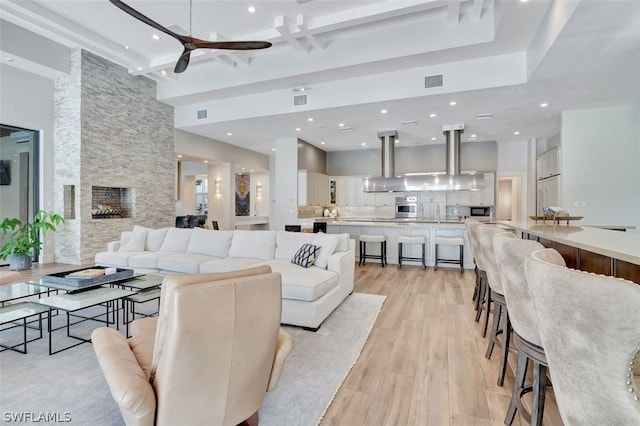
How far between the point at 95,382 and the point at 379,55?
5.33 m

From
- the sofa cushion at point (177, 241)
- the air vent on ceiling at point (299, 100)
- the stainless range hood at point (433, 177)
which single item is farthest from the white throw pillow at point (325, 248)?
the stainless range hood at point (433, 177)

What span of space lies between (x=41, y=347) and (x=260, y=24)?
4959 mm

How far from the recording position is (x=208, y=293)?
1203mm

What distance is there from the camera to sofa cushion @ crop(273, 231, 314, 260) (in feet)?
13.9

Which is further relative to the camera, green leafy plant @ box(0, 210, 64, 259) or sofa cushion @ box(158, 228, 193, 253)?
green leafy plant @ box(0, 210, 64, 259)

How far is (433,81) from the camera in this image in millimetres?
5445

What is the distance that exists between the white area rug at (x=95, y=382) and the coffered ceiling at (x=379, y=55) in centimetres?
387

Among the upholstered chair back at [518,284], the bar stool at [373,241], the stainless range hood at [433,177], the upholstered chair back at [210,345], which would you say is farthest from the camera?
the stainless range hood at [433,177]

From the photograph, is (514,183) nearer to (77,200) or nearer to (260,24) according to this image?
(260,24)

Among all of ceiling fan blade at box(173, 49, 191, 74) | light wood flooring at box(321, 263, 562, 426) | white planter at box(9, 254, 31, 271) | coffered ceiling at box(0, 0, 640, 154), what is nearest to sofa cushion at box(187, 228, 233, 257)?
ceiling fan blade at box(173, 49, 191, 74)

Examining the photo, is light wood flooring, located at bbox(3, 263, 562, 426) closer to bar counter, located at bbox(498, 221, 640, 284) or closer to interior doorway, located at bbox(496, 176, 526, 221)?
bar counter, located at bbox(498, 221, 640, 284)

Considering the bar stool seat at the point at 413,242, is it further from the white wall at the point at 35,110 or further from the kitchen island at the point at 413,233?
the white wall at the point at 35,110

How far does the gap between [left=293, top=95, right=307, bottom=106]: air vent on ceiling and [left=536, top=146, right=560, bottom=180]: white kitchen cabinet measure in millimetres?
5434

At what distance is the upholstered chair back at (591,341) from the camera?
2.53 feet
